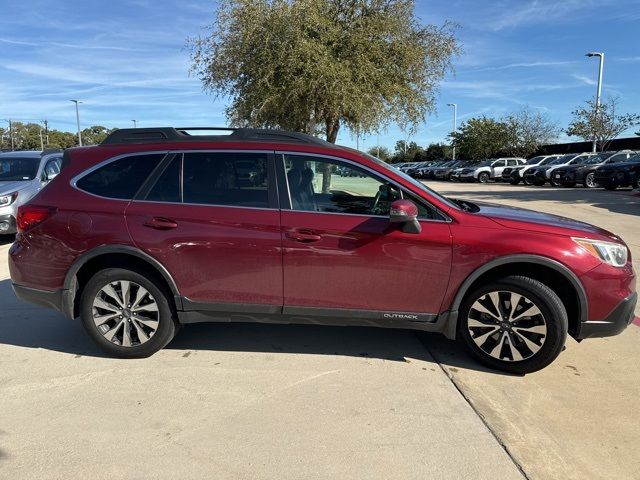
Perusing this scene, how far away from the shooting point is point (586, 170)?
2372 centimetres

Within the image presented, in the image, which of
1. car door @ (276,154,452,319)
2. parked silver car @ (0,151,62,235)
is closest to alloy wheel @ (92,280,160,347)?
car door @ (276,154,452,319)

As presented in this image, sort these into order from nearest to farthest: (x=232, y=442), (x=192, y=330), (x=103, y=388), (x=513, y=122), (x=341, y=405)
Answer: (x=232, y=442) → (x=341, y=405) → (x=103, y=388) → (x=192, y=330) → (x=513, y=122)

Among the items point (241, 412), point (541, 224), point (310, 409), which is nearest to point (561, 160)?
point (541, 224)

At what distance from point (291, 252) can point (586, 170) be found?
23.8 meters

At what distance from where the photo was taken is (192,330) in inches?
194

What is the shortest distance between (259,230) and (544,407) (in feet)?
7.76

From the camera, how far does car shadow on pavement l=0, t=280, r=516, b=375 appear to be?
4363 millimetres

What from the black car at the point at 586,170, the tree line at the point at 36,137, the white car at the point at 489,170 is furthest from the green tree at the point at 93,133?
the black car at the point at 586,170

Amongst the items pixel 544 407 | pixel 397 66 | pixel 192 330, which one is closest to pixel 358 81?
pixel 397 66

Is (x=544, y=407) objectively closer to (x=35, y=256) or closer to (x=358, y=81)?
(x=35, y=256)

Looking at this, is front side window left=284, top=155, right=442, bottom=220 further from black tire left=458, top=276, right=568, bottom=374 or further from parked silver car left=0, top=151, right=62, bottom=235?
parked silver car left=0, top=151, right=62, bottom=235

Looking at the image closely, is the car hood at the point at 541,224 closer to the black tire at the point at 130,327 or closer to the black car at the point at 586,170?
the black tire at the point at 130,327

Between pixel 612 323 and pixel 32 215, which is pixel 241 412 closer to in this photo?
pixel 32 215

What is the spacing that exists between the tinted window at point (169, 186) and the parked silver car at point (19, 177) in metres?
5.91
